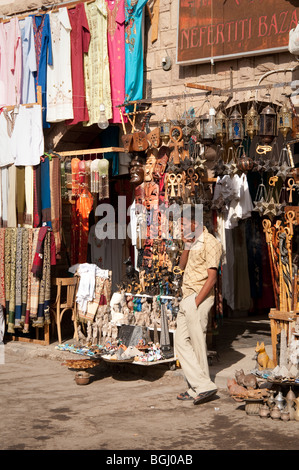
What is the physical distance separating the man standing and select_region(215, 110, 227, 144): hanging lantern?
54.1 inches

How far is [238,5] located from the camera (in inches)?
328

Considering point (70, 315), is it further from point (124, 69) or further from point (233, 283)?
point (124, 69)

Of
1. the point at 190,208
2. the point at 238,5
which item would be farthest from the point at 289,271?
the point at 238,5

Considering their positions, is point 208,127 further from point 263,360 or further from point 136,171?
point 263,360

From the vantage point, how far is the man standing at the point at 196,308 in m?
7.04

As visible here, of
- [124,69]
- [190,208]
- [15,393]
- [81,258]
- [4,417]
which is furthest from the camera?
[81,258]

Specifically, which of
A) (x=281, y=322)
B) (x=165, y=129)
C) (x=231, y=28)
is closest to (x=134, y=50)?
(x=165, y=129)

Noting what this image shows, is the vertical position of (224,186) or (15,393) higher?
(224,186)

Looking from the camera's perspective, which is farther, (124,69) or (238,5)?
(124,69)

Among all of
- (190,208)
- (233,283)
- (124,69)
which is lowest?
(233,283)

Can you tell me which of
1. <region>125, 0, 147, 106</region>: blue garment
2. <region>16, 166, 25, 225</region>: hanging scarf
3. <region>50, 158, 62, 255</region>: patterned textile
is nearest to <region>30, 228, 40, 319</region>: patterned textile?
<region>50, 158, 62, 255</region>: patterned textile

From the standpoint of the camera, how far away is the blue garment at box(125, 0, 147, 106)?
927 centimetres

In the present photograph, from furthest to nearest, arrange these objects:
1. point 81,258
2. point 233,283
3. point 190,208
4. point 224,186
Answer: point 233,283, point 81,258, point 224,186, point 190,208

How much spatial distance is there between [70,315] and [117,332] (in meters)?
2.02
